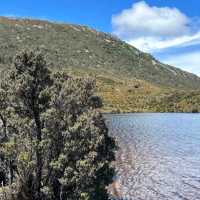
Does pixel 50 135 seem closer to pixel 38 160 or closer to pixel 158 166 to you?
pixel 38 160

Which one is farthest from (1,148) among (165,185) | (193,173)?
(193,173)

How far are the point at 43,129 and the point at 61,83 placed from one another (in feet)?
19.3

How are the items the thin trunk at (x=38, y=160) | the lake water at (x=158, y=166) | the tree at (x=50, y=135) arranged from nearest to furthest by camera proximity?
the tree at (x=50, y=135) → the thin trunk at (x=38, y=160) → the lake water at (x=158, y=166)

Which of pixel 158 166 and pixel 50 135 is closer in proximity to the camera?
pixel 50 135

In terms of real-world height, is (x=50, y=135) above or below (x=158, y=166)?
above

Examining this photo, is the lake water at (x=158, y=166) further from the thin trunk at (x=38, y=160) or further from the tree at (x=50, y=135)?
the thin trunk at (x=38, y=160)

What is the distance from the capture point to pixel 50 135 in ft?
131

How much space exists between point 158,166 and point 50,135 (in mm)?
39084

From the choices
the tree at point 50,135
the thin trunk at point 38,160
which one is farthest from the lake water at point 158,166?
the thin trunk at point 38,160

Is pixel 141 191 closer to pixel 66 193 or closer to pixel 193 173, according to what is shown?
pixel 193 173

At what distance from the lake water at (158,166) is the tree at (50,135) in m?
14.8

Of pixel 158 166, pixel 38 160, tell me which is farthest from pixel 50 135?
pixel 158 166

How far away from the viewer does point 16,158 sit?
4019cm

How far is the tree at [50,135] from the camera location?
39719 mm
